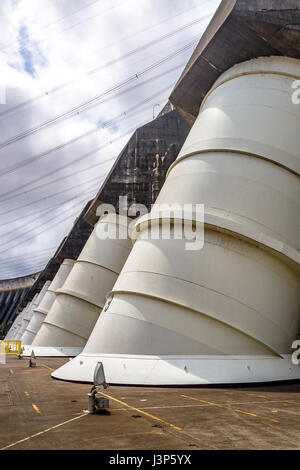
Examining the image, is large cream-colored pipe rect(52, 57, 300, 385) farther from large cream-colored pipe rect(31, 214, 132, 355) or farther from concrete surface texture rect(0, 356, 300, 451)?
large cream-colored pipe rect(31, 214, 132, 355)

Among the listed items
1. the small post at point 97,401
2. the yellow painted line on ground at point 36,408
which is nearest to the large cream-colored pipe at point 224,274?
the yellow painted line on ground at point 36,408

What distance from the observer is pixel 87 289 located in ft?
103

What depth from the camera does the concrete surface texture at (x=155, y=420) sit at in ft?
17.5

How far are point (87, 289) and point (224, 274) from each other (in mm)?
19585

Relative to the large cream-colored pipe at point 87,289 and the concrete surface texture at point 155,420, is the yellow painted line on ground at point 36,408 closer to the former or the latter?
the concrete surface texture at point 155,420

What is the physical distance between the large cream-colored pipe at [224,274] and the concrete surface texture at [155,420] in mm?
1829

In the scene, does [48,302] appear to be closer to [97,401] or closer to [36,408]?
[36,408]

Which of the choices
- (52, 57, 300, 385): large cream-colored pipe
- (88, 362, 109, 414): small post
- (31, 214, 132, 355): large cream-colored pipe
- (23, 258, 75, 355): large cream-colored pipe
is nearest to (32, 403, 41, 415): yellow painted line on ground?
(88, 362, 109, 414): small post

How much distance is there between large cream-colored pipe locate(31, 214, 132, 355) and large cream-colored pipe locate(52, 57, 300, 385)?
49.1ft

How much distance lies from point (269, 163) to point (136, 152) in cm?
1712

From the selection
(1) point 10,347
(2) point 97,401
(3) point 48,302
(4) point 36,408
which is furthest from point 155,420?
(3) point 48,302

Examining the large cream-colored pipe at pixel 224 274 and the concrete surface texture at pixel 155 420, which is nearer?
the concrete surface texture at pixel 155 420
